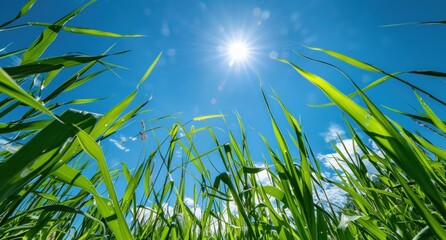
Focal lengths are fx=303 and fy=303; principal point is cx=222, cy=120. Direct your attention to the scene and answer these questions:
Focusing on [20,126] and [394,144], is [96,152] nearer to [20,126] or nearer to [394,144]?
[20,126]

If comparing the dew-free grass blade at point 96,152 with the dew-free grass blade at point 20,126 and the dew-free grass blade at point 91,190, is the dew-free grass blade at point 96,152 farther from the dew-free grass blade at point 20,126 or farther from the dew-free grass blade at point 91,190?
the dew-free grass blade at point 20,126

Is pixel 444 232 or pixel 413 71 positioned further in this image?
pixel 413 71

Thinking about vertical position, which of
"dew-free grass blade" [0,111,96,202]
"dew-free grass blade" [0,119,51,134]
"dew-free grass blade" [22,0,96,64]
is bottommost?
"dew-free grass blade" [0,111,96,202]

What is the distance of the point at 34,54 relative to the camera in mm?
723

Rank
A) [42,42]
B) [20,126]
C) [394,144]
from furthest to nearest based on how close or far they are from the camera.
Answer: [42,42] → [20,126] → [394,144]

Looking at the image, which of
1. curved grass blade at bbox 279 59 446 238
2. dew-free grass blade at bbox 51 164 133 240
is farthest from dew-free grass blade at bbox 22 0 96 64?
curved grass blade at bbox 279 59 446 238

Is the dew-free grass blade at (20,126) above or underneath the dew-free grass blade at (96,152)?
above

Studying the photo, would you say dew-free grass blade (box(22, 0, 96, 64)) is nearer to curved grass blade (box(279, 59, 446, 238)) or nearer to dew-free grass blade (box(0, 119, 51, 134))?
dew-free grass blade (box(0, 119, 51, 134))

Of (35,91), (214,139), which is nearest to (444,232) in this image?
(214,139)

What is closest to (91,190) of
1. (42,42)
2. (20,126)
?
(20,126)

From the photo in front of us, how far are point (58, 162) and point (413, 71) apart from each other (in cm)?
65

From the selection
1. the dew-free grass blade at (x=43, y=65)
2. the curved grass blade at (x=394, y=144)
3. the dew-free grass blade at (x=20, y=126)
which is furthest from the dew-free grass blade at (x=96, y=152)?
the curved grass blade at (x=394, y=144)

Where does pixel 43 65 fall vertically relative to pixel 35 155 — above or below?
above

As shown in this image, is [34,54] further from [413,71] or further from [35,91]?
[413,71]
